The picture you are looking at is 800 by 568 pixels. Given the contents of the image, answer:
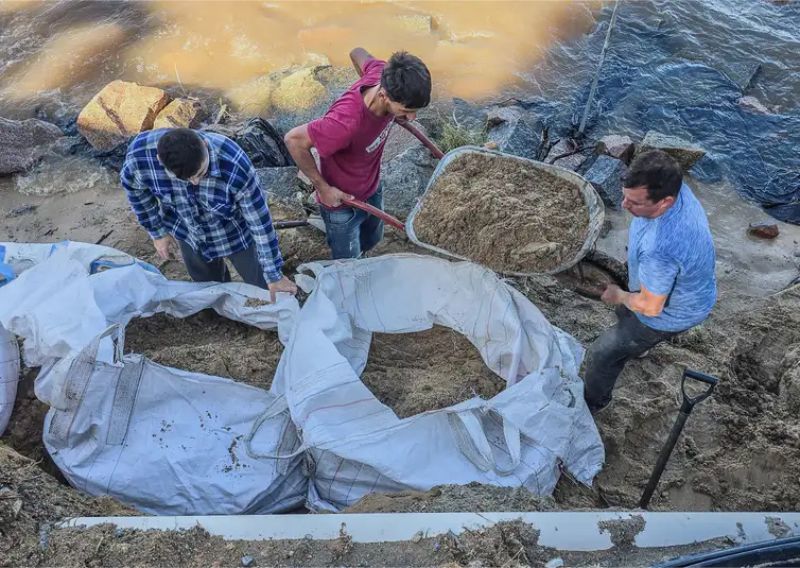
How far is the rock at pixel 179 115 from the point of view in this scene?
5391 millimetres

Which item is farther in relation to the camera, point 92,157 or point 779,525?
point 92,157

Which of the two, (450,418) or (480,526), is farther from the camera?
(450,418)

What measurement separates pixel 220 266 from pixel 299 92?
3188 millimetres

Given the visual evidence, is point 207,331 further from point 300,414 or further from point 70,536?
point 70,536

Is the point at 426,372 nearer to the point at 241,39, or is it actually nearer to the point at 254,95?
the point at 254,95

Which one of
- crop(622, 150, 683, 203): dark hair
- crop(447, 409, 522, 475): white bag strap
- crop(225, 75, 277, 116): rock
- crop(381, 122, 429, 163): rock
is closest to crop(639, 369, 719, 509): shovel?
crop(447, 409, 522, 475): white bag strap

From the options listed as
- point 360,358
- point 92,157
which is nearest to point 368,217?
point 360,358

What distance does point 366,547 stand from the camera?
1.83 metres

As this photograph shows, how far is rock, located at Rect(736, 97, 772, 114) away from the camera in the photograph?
20.2 ft

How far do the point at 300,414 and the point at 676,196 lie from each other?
1.75 meters

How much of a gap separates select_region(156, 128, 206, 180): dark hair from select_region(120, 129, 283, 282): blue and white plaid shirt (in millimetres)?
138

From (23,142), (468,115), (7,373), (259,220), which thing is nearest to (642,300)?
(259,220)

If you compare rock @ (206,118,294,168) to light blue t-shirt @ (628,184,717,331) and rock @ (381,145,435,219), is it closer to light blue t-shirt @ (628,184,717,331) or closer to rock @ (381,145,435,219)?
rock @ (381,145,435,219)

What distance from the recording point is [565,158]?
5117 millimetres
